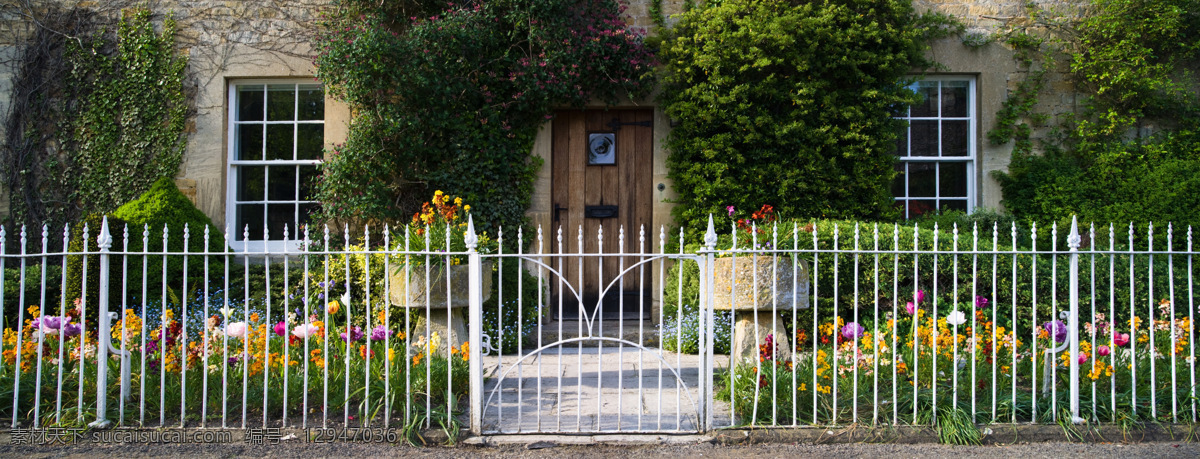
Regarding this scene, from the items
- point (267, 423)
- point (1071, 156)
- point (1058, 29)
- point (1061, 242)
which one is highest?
point (1058, 29)

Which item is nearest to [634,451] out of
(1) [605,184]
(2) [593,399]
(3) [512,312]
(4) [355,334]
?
(2) [593,399]

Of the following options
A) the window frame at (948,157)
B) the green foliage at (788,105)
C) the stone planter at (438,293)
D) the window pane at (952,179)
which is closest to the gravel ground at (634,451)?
the stone planter at (438,293)

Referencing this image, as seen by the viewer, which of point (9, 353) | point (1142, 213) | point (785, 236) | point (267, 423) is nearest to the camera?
point (267, 423)

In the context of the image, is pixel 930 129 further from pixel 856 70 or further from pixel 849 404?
pixel 849 404

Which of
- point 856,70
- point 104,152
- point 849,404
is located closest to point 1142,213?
point 856,70

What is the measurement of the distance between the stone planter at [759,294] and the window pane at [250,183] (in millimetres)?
4969

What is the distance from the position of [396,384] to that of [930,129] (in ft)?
19.8

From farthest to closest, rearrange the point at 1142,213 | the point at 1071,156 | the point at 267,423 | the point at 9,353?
the point at 1071,156 < the point at 1142,213 < the point at 9,353 < the point at 267,423

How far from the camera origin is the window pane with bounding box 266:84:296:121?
748 centimetres

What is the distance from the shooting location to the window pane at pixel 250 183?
7.51 metres

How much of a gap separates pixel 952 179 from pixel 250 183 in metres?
7.15

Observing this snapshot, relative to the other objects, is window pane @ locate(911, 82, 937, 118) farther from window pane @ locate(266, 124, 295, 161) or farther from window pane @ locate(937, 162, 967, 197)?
window pane @ locate(266, 124, 295, 161)

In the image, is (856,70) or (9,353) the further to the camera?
(856,70)

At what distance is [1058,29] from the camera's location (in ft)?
23.8
